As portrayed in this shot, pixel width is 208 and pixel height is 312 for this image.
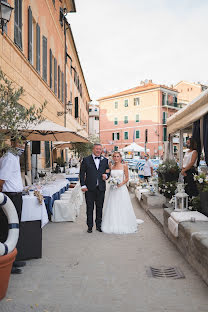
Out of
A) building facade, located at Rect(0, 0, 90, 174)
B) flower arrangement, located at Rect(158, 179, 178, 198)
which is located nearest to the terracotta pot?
building facade, located at Rect(0, 0, 90, 174)

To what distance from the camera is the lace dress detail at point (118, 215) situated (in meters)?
6.05

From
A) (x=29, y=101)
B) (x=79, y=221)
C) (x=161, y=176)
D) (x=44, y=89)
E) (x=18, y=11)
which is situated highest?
(x=18, y=11)

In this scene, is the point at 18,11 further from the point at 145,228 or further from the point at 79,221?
the point at 145,228

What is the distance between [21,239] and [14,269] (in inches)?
18.5

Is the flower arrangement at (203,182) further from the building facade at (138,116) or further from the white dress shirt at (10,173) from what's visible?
the building facade at (138,116)

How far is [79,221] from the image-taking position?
23.7 ft

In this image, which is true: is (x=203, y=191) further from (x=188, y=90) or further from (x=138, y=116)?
(x=188, y=90)

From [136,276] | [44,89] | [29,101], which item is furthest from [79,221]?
[44,89]

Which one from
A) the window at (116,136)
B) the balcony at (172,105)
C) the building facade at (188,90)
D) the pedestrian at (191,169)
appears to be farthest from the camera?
the building facade at (188,90)

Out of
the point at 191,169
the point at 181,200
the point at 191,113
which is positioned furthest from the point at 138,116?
the point at 181,200

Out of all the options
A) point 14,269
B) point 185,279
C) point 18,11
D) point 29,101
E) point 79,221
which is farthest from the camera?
point 29,101

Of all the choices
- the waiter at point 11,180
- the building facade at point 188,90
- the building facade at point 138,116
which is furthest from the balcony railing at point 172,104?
the waiter at point 11,180

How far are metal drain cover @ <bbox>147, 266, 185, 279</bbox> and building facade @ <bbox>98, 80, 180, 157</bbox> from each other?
42.9 metres

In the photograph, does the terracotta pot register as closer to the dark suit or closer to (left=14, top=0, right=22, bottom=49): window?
the dark suit
